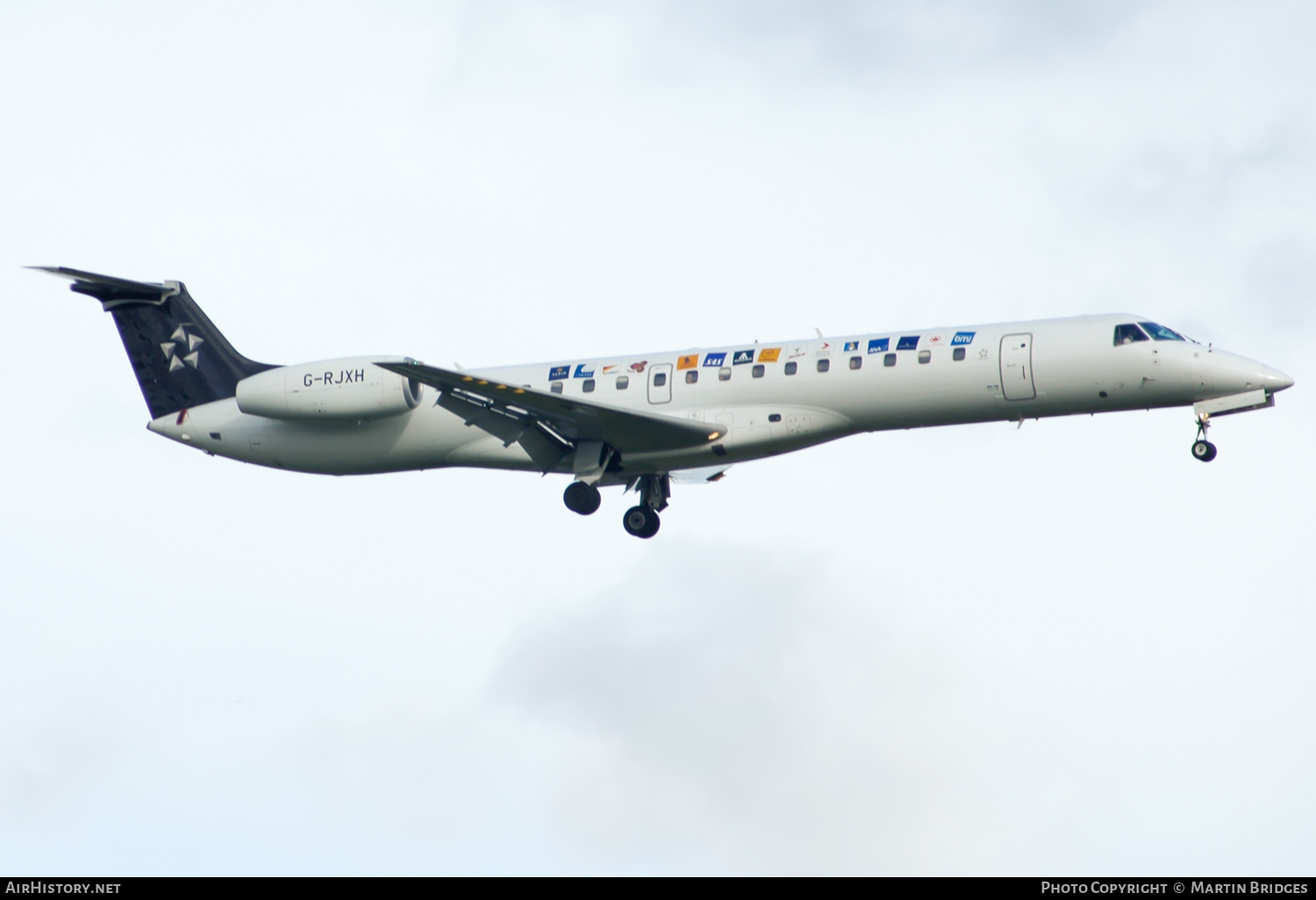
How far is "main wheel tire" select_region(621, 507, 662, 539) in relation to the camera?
32.5 metres

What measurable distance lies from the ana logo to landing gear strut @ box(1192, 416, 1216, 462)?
20.1 meters

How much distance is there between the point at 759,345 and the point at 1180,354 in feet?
24.6

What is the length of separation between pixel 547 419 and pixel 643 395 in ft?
6.35

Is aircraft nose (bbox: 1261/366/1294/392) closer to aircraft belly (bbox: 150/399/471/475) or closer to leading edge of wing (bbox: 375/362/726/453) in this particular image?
leading edge of wing (bbox: 375/362/726/453)

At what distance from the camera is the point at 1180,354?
27.7 metres

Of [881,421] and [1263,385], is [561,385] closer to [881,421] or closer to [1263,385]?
[881,421]

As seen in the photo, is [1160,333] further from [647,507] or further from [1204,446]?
[647,507]

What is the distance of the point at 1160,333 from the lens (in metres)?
28.0

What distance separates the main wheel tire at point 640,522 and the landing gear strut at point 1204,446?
35.0 ft


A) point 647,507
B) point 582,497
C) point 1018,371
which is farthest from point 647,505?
point 1018,371

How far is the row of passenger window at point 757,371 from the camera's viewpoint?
28.4 meters

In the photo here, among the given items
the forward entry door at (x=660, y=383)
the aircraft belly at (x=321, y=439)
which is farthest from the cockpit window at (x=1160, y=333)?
the aircraft belly at (x=321, y=439)

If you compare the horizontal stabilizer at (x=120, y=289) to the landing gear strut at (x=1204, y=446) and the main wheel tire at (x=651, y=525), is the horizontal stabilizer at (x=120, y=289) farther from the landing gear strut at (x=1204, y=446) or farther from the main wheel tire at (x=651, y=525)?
the landing gear strut at (x=1204, y=446)

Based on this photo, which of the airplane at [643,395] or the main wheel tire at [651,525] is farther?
the main wheel tire at [651,525]
